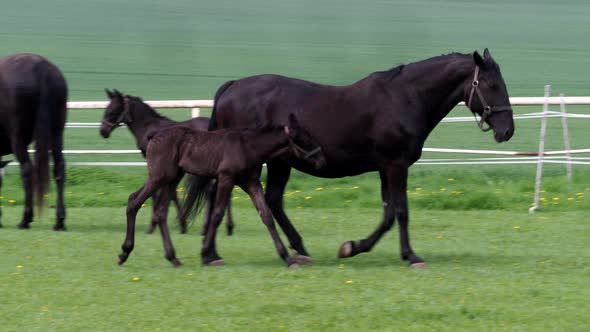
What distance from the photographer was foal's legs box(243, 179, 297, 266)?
891cm

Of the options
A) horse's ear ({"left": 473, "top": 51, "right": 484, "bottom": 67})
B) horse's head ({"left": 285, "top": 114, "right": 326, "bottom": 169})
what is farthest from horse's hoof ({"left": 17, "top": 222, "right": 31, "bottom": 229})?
horse's ear ({"left": 473, "top": 51, "right": 484, "bottom": 67})

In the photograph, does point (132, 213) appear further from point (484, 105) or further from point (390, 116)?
point (484, 105)

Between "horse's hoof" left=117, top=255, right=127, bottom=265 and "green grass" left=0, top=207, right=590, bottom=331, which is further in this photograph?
"horse's hoof" left=117, top=255, right=127, bottom=265

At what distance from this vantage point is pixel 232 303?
7.30 m

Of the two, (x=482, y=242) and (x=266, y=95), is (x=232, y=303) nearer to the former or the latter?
(x=266, y=95)

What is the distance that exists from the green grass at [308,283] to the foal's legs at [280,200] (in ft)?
0.94

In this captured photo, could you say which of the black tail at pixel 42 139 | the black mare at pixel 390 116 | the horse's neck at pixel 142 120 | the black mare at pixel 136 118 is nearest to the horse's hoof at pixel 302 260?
the black mare at pixel 390 116

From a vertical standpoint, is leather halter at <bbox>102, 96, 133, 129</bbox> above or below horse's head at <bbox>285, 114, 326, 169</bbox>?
below

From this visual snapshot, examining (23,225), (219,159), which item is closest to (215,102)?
(219,159)

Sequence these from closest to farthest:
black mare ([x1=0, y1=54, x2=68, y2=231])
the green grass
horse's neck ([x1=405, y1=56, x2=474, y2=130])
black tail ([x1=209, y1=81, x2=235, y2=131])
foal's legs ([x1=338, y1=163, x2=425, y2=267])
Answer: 1. the green grass
2. foal's legs ([x1=338, y1=163, x2=425, y2=267])
3. horse's neck ([x1=405, y1=56, x2=474, y2=130])
4. black tail ([x1=209, y1=81, x2=235, y2=131])
5. black mare ([x1=0, y1=54, x2=68, y2=231])

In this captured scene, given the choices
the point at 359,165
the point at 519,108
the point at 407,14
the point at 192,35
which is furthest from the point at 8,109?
the point at 407,14

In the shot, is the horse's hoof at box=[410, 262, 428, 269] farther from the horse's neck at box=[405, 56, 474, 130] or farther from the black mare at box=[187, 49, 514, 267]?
the horse's neck at box=[405, 56, 474, 130]

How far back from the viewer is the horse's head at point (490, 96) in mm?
9039

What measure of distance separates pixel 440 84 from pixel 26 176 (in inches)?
210
